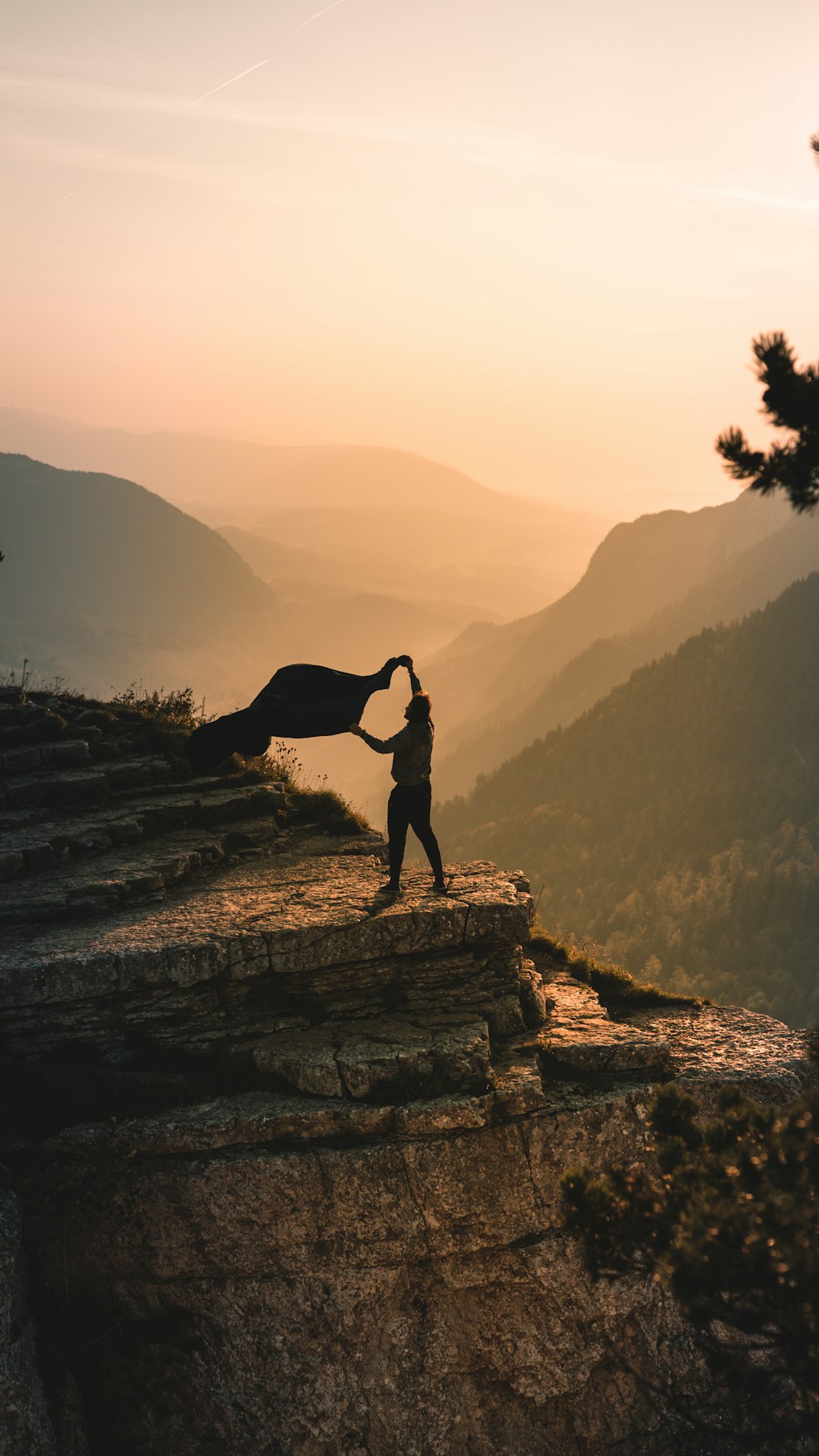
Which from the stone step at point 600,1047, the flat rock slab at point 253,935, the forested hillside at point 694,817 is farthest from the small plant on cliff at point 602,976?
the forested hillside at point 694,817

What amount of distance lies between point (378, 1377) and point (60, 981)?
552 centimetres

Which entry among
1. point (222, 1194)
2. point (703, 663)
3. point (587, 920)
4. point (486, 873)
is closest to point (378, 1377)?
point (222, 1194)

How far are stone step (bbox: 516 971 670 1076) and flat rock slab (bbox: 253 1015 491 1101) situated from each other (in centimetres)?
104

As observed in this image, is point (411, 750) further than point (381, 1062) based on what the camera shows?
Yes

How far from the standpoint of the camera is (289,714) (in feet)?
48.3

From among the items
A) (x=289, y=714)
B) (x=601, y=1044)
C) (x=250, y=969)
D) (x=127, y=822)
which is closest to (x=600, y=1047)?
(x=601, y=1044)

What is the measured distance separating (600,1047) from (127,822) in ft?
26.4

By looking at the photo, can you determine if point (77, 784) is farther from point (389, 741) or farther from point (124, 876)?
point (389, 741)

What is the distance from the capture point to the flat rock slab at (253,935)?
37.0 ft

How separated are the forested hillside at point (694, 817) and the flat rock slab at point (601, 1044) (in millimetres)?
116500

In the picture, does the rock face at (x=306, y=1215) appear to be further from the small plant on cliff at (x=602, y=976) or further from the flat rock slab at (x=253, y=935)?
the small plant on cliff at (x=602, y=976)

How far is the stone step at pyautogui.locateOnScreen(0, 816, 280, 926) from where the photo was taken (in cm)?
1289

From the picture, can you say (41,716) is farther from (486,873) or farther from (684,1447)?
(684,1447)

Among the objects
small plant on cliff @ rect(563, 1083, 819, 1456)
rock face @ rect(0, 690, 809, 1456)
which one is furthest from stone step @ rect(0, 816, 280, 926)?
small plant on cliff @ rect(563, 1083, 819, 1456)
